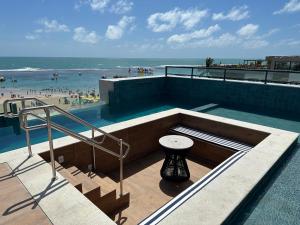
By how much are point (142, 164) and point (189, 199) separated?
103 inches

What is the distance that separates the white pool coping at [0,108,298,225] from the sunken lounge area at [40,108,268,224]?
0.37m

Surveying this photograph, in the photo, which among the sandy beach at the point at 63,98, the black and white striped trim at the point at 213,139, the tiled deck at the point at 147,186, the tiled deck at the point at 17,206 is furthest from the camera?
the sandy beach at the point at 63,98

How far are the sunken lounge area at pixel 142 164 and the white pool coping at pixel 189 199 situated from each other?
368mm

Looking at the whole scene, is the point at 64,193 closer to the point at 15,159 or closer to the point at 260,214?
the point at 15,159

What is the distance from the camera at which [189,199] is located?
2.31m

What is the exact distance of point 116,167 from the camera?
460cm

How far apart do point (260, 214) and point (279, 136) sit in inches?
91.1

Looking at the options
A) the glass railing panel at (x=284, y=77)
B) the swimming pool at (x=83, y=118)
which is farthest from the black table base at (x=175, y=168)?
the glass railing panel at (x=284, y=77)

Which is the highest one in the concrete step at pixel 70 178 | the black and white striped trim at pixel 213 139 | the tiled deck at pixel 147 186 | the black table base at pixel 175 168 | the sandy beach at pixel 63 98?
the concrete step at pixel 70 178

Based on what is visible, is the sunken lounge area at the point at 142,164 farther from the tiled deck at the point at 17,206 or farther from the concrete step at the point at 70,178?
the tiled deck at the point at 17,206

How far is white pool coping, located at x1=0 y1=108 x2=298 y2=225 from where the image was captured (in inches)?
79.2

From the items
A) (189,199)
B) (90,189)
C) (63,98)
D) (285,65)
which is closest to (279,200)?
(189,199)

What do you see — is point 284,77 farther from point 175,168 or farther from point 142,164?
point 142,164

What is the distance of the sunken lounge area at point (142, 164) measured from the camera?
10.4 feet
